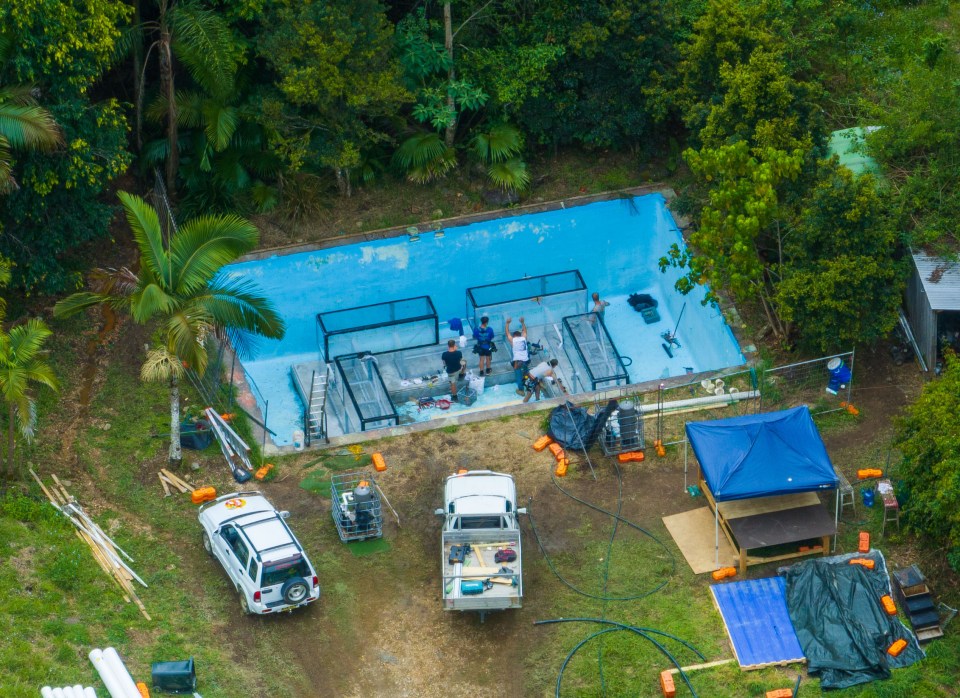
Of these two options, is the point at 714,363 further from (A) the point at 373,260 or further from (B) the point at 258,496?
(B) the point at 258,496

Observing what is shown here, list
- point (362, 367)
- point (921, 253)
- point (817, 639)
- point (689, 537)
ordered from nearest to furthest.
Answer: point (817, 639) < point (689, 537) < point (921, 253) < point (362, 367)

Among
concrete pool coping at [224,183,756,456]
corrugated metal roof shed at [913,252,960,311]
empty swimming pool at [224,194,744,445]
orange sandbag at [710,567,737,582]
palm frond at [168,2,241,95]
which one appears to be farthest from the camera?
empty swimming pool at [224,194,744,445]

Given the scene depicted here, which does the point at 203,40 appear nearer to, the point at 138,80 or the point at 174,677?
the point at 138,80

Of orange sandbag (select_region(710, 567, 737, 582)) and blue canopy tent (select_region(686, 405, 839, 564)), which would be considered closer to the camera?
blue canopy tent (select_region(686, 405, 839, 564))

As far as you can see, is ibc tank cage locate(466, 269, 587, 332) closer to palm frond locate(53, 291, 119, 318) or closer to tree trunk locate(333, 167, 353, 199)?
tree trunk locate(333, 167, 353, 199)

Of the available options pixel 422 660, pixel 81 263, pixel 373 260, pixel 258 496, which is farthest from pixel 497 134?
pixel 422 660

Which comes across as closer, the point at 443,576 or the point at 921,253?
the point at 443,576

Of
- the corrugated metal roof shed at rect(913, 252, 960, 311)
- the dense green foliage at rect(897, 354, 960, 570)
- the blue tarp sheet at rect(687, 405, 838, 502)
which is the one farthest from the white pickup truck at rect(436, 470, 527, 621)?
the corrugated metal roof shed at rect(913, 252, 960, 311)

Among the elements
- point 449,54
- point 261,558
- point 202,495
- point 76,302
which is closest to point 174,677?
point 261,558
